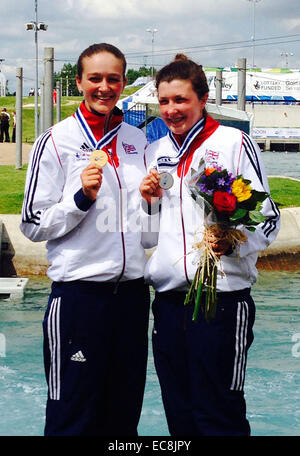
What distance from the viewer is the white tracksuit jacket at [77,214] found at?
3.48 meters

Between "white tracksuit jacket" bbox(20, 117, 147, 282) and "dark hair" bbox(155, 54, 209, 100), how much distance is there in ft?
1.54

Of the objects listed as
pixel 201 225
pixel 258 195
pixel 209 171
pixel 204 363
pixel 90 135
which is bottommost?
pixel 204 363

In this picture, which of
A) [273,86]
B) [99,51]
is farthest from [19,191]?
[273,86]

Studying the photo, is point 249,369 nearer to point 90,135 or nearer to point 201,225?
point 201,225

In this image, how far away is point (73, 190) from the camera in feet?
11.6

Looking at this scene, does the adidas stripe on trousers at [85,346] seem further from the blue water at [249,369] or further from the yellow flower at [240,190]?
the blue water at [249,369]

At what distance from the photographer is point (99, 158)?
3.41 meters

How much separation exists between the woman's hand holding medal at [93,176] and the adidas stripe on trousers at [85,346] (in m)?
0.43

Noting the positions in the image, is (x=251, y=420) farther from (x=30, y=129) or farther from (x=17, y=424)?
(x=30, y=129)

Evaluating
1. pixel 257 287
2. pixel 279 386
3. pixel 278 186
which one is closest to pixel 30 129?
pixel 278 186

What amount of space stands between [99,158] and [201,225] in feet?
1.78

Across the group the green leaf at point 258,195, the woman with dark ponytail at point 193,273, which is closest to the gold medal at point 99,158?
the woman with dark ponytail at point 193,273
